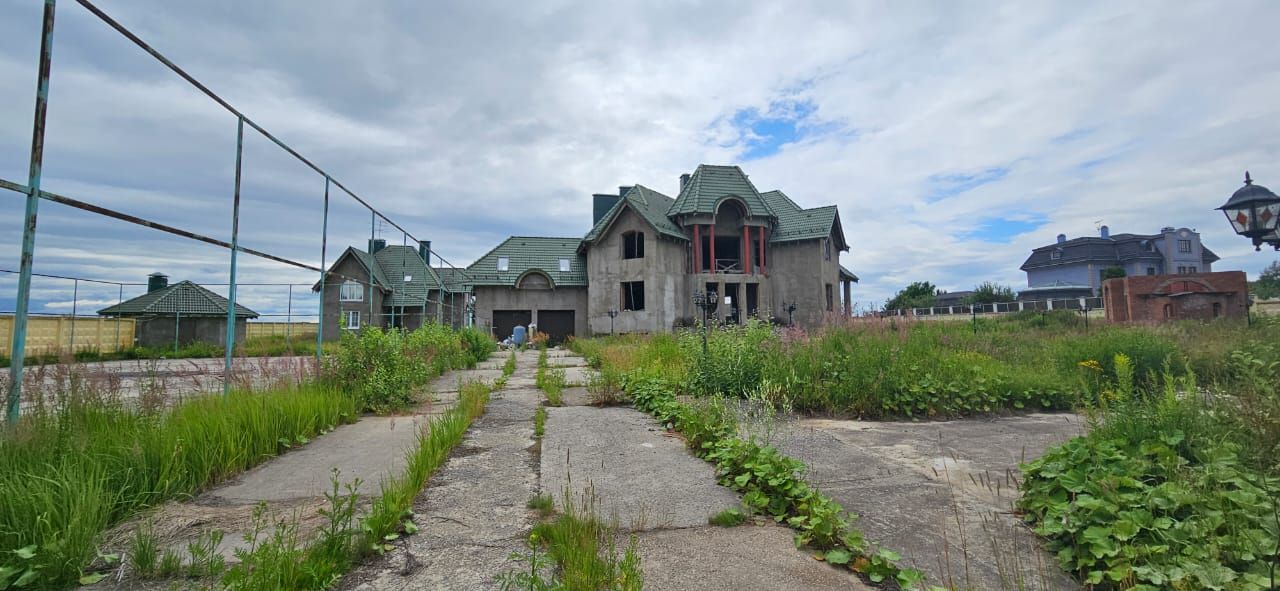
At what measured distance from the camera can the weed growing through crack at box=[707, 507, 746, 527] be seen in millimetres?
2787

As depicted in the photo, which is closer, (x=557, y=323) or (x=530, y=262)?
(x=557, y=323)

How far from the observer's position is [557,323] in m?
28.8

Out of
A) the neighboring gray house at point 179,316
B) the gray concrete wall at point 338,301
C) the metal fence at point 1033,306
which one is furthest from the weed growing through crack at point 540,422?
the gray concrete wall at point 338,301

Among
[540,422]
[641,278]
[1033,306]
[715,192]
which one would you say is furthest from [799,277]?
[540,422]

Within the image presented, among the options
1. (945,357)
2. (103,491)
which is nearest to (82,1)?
(103,491)

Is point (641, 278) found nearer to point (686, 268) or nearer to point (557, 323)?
point (686, 268)

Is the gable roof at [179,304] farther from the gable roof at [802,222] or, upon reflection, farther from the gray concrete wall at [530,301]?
Result: the gable roof at [802,222]

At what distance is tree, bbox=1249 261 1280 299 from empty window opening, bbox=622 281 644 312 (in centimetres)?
3756

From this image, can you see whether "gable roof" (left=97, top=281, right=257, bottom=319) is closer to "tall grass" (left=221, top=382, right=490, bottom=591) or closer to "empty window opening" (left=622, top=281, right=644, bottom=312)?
"empty window opening" (left=622, top=281, right=644, bottom=312)

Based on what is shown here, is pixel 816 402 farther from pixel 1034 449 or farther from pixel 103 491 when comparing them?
pixel 103 491

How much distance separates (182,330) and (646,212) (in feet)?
65.3

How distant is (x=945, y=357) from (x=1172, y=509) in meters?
4.98

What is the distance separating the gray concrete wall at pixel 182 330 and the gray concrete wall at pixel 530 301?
991 centimetres

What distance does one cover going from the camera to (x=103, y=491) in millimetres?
2709
